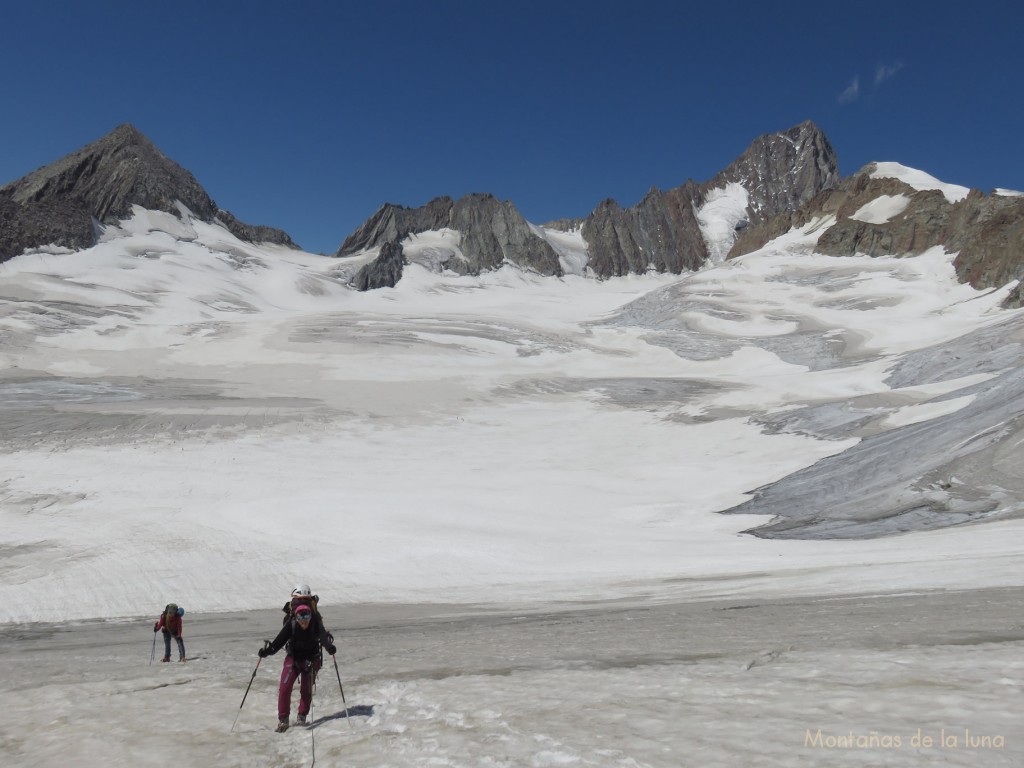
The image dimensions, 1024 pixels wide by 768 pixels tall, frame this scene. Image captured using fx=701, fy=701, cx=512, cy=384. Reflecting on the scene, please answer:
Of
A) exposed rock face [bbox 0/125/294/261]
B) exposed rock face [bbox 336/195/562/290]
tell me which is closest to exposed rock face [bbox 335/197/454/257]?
exposed rock face [bbox 336/195/562/290]

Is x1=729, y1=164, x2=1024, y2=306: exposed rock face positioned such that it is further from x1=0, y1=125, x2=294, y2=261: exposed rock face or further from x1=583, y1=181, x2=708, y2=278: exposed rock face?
x1=0, y1=125, x2=294, y2=261: exposed rock face

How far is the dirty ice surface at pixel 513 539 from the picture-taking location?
6.17 m

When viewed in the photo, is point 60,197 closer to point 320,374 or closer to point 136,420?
point 320,374

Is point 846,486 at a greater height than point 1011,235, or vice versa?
point 1011,235

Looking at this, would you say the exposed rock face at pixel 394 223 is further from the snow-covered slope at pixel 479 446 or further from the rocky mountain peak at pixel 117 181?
the snow-covered slope at pixel 479 446

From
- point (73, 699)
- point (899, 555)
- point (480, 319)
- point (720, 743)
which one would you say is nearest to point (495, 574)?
point (899, 555)

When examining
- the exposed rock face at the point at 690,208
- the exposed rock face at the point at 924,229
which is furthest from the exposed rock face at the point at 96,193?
the exposed rock face at the point at 924,229

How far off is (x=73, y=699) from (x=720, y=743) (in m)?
6.92

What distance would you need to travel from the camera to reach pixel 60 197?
119062mm

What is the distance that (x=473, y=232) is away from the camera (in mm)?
167875

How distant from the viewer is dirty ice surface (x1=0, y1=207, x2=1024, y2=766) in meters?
6.17

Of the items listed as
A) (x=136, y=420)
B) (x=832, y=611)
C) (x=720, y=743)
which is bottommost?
(x=720, y=743)

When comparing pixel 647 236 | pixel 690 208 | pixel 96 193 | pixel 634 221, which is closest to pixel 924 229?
pixel 647 236

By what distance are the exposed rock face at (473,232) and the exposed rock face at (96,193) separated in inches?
1203
